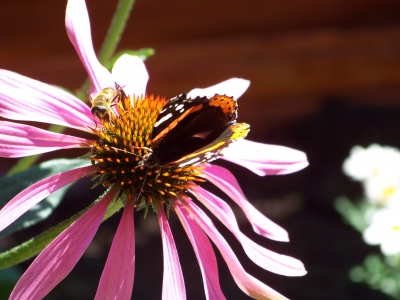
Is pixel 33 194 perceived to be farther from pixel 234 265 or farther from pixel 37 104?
pixel 234 265

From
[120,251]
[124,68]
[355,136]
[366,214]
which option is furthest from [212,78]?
[120,251]

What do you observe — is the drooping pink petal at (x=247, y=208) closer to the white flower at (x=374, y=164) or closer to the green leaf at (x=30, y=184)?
the green leaf at (x=30, y=184)

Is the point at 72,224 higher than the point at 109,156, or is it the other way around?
the point at 109,156

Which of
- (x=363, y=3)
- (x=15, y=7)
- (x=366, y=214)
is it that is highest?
(x=363, y=3)

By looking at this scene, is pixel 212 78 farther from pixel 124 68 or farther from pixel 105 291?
pixel 105 291

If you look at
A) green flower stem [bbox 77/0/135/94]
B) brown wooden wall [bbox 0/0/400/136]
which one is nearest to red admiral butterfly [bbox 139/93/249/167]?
green flower stem [bbox 77/0/135/94]

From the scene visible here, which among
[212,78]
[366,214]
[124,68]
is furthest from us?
[212,78]

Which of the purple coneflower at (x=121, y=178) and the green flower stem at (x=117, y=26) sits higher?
the green flower stem at (x=117, y=26)

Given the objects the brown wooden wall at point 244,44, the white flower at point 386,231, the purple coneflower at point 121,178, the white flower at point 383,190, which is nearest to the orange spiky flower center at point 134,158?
the purple coneflower at point 121,178
